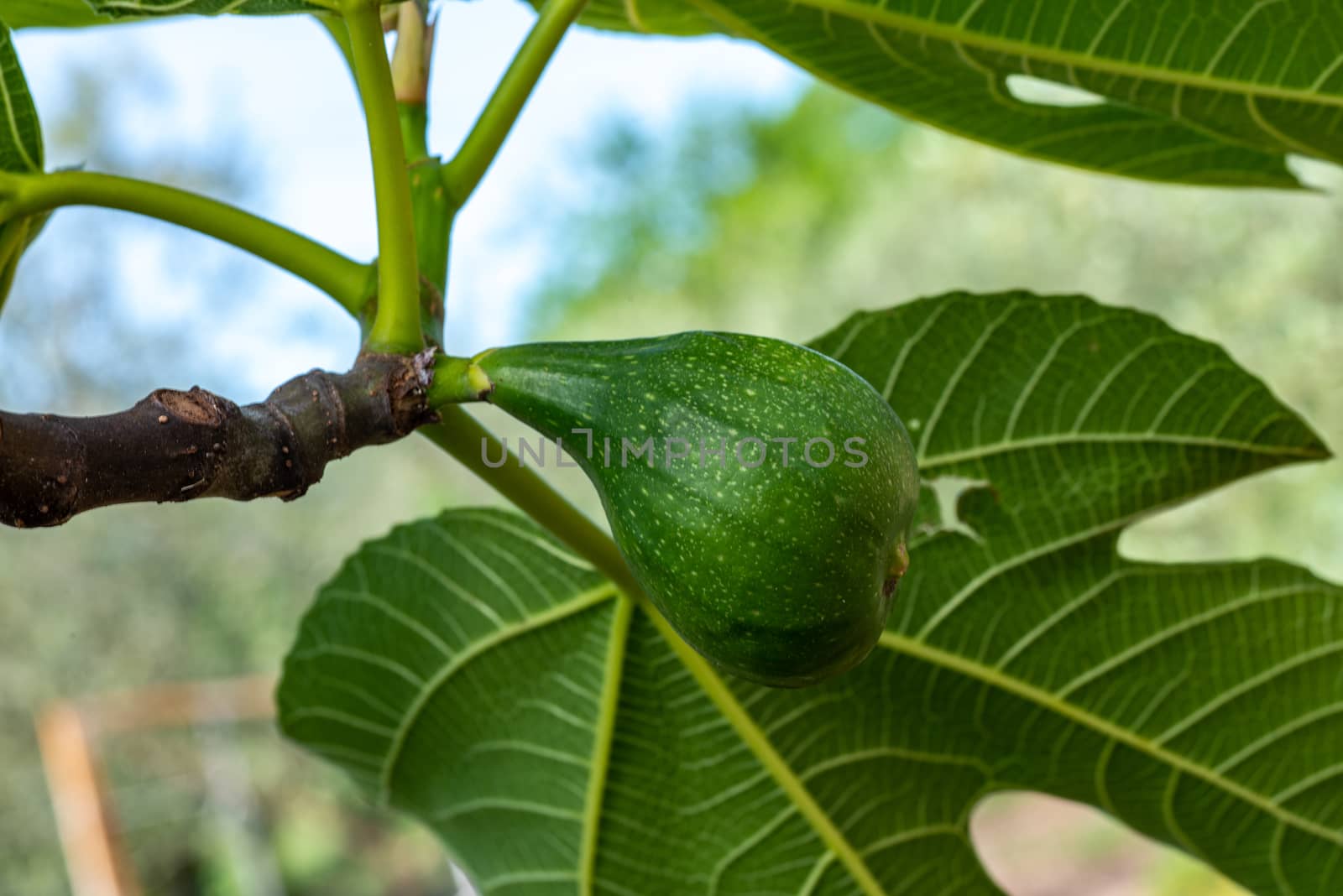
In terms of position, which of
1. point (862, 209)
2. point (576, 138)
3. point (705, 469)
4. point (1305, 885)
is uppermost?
point (576, 138)

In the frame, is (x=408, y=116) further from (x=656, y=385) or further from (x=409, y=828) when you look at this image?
(x=409, y=828)

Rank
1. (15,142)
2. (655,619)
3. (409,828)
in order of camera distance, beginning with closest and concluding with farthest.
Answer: (15,142) < (655,619) < (409,828)

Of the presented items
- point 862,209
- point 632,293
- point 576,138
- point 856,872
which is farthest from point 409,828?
point 856,872

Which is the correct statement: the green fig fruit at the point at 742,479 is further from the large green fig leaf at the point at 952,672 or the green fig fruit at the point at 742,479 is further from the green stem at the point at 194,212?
the large green fig leaf at the point at 952,672

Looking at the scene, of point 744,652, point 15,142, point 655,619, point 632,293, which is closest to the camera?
point 744,652

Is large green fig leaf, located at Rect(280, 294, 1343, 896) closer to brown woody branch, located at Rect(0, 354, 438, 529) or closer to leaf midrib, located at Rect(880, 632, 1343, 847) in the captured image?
leaf midrib, located at Rect(880, 632, 1343, 847)

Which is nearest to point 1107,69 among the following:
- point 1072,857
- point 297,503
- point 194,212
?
point 194,212

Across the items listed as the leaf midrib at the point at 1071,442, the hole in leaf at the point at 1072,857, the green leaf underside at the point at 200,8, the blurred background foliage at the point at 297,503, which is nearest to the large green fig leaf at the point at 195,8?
the green leaf underside at the point at 200,8
